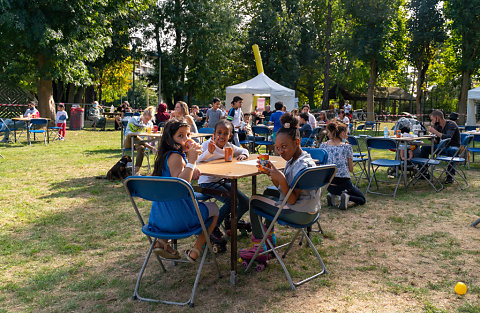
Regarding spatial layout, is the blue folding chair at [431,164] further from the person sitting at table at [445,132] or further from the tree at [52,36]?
the tree at [52,36]

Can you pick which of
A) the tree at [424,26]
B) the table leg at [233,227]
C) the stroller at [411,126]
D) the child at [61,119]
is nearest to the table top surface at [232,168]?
the table leg at [233,227]

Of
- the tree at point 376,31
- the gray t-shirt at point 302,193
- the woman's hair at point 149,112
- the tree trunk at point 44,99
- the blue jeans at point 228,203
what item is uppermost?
the tree at point 376,31

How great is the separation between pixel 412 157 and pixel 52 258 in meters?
7.14

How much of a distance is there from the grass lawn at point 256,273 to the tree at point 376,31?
22.9 metres

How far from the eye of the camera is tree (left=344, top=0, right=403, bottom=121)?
2758 centimetres

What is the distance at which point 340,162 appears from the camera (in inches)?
255

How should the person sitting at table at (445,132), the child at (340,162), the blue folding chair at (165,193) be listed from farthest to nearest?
the person sitting at table at (445,132)
the child at (340,162)
the blue folding chair at (165,193)

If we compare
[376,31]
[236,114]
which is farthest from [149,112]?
[376,31]

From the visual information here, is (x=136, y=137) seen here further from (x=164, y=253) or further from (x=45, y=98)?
(x=45, y=98)

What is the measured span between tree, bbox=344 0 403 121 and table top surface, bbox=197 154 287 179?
84.8 feet

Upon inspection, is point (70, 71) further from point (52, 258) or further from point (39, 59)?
point (52, 258)

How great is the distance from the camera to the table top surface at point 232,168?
359 centimetres

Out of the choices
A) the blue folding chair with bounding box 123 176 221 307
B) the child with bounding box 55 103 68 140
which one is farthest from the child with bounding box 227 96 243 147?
the child with bounding box 55 103 68 140

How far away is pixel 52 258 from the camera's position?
4.23 m
